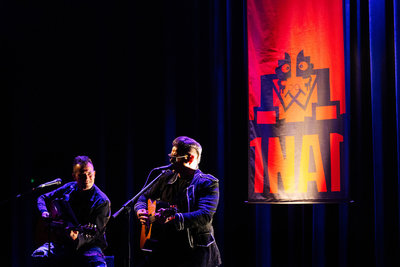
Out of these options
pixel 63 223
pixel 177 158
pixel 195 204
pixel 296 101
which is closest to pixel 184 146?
pixel 177 158

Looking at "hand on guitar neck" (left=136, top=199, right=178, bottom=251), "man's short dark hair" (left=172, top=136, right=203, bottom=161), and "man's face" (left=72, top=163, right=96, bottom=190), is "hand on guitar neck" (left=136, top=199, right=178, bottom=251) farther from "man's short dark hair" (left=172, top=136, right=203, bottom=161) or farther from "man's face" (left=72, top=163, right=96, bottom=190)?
"man's face" (left=72, top=163, right=96, bottom=190)

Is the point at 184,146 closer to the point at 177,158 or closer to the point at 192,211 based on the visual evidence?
the point at 177,158

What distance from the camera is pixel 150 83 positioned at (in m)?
5.62

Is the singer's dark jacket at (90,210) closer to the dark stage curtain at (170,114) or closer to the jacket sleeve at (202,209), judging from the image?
the dark stage curtain at (170,114)

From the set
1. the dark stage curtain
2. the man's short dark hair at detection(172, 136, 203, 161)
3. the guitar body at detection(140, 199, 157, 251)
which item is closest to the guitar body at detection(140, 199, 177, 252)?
the guitar body at detection(140, 199, 157, 251)

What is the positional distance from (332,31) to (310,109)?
2.72 feet

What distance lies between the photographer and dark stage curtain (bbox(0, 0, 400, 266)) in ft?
14.4

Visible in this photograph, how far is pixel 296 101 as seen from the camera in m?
4.53

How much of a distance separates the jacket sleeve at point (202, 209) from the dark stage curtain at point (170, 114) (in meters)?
1.66

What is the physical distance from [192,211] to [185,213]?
137 mm

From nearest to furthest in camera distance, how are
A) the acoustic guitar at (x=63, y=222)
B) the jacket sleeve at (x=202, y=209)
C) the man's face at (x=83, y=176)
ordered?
1. the jacket sleeve at (x=202, y=209)
2. the acoustic guitar at (x=63, y=222)
3. the man's face at (x=83, y=176)

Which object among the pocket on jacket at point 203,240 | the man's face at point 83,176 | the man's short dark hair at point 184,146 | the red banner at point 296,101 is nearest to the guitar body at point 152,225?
the pocket on jacket at point 203,240

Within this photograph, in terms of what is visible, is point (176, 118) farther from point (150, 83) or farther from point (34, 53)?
point (34, 53)

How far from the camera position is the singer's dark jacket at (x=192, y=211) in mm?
3043
